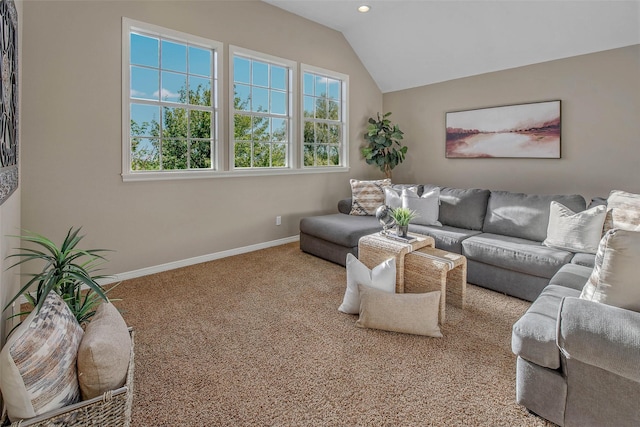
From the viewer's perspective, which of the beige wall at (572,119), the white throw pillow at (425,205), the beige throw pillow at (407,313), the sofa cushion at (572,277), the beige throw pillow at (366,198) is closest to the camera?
the sofa cushion at (572,277)

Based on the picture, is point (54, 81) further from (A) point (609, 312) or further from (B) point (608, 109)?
(B) point (608, 109)

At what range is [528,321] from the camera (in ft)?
5.50

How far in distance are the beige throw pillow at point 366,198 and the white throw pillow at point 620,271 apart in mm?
3169

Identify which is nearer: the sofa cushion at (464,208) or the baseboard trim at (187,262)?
the baseboard trim at (187,262)

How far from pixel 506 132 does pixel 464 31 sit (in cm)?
138

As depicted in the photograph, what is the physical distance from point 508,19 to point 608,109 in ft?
4.81

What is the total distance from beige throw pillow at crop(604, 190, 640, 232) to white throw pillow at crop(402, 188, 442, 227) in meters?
1.55

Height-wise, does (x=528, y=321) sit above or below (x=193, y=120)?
below

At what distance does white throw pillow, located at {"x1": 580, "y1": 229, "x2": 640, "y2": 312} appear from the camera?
4.83 ft

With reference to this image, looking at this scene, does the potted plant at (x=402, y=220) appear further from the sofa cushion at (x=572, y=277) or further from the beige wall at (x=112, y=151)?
the beige wall at (x=112, y=151)

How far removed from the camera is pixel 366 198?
186 inches

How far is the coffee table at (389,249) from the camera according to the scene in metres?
2.89

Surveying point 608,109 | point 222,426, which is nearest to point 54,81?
point 222,426

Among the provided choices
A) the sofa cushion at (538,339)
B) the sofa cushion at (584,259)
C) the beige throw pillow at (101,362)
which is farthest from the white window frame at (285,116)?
the sofa cushion at (538,339)
